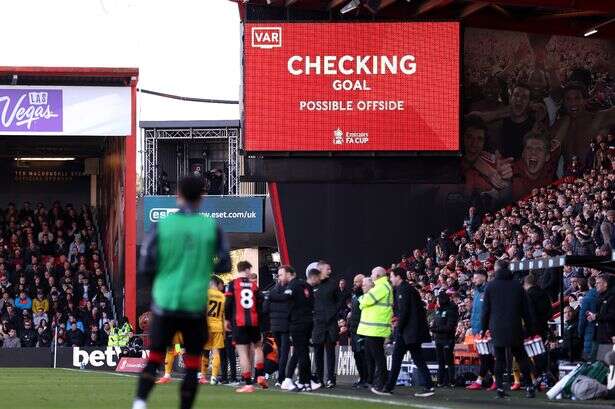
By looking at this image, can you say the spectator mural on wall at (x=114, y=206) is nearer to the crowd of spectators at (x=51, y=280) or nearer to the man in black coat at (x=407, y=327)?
the crowd of spectators at (x=51, y=280)

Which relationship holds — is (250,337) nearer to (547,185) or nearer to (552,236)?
(552,236)

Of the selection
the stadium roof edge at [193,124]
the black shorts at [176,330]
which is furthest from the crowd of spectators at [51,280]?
the black shorts at [176,330]

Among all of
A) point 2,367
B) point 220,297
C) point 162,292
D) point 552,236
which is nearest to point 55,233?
point 2,367

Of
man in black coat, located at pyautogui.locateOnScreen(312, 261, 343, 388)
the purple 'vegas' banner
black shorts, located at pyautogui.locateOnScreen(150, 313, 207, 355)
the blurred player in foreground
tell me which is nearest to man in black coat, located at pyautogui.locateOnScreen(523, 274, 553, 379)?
man in black coat, located at pyautogui.locateOnScreen(312, 261, 343, 388)

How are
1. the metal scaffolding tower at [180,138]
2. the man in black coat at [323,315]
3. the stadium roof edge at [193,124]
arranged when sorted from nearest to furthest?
the man in black coat at [323,315] < the metal scaffolding tower at [180,138] < the stadium roof edge at [193,124]

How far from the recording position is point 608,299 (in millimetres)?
20156

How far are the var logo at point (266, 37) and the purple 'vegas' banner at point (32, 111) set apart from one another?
6880 mm

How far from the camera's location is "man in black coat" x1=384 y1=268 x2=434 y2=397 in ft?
66.7

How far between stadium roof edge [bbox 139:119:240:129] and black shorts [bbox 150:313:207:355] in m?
49.3

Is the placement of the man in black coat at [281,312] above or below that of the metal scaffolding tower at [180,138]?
below

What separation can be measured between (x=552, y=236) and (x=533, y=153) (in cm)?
966

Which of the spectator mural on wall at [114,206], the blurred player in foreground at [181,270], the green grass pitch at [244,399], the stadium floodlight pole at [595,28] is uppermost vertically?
the stadium floodlight pole at [595,28]

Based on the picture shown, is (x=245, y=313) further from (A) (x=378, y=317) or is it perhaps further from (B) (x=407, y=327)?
(B) (x=407, y=327)

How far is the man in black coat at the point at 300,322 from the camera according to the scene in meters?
21.0
